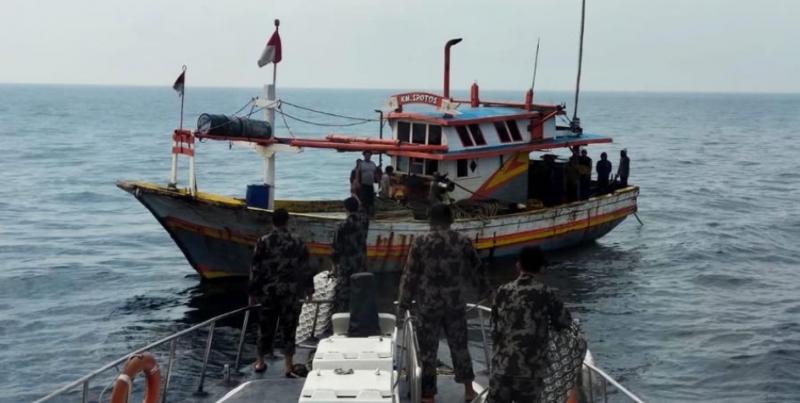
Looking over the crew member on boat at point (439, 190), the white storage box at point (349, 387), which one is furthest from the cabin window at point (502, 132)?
the white storage box at point (349, 387)

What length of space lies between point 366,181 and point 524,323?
48.6 feet

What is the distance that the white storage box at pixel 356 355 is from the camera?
7.68m

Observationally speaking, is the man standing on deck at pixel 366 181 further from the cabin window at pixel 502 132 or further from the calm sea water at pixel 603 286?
the cabin window at pixel 502 132

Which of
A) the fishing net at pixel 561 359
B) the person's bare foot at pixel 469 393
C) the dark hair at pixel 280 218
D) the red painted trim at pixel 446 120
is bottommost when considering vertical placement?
the person's bare foot at pixel 469 393

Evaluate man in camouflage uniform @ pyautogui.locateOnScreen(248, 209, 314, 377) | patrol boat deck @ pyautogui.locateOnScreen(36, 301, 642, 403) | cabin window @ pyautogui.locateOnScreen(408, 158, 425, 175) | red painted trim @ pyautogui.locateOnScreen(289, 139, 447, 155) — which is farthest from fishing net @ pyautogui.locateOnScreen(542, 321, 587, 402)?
cabin window @ pyautogui.locateOnScreen(408, 158, 425, 175)

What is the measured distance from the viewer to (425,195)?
23406mm

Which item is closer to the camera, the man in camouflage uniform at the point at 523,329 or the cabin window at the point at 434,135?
the man in camouflage uniform at the point at 523,329

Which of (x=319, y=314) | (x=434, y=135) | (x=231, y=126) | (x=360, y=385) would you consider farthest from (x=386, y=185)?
(x=360, y=385)

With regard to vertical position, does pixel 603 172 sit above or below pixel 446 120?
below

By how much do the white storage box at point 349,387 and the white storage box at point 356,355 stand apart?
0.58ft

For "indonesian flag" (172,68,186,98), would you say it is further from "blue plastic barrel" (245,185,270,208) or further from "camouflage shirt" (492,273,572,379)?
"camouflage shirt" (492,273,572,379)

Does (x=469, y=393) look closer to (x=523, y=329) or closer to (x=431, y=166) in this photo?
(x=523, y=329)

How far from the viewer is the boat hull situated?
804 inches

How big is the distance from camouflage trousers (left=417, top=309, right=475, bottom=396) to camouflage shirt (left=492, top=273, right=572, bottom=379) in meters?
1.77
